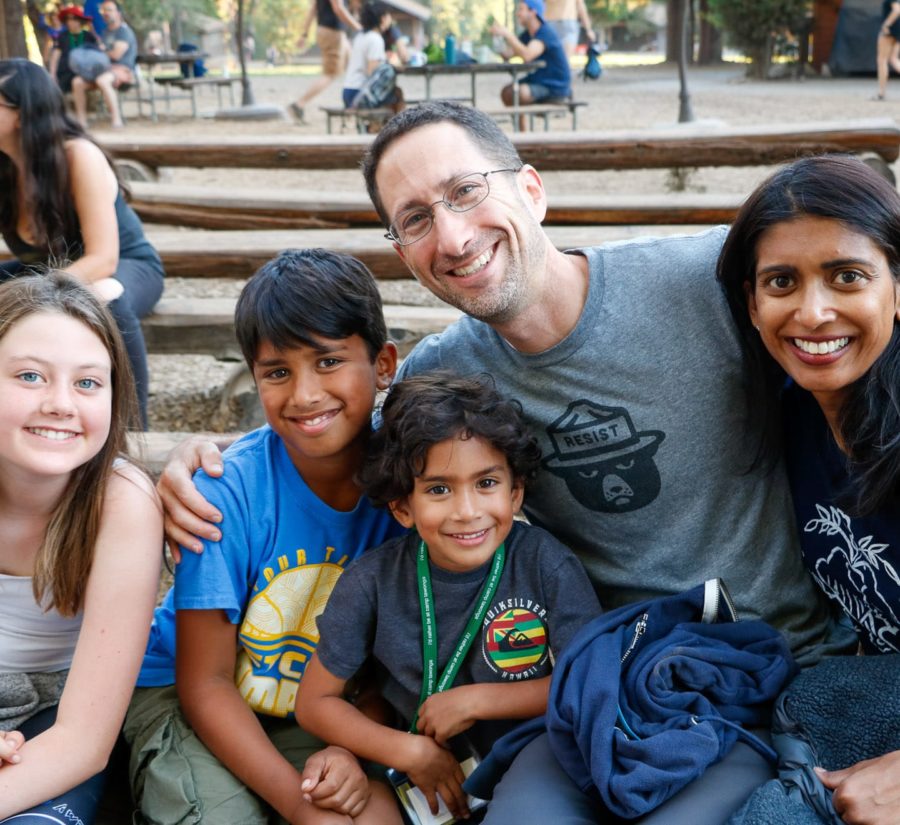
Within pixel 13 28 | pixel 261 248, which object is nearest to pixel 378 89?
pixel 13 28

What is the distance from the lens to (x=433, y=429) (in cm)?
214

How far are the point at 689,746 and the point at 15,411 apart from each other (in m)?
1.40

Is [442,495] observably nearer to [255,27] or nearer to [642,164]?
[642,164]

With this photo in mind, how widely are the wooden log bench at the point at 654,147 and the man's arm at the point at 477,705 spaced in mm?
5758

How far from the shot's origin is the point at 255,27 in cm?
4888

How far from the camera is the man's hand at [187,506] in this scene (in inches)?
85.6

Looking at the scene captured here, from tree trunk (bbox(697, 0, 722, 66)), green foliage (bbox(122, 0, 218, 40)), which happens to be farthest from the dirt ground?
green foliage (bbox(122, 0, 218, 40))

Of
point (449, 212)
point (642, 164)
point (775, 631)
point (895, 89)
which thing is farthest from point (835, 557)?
point (895, 89)

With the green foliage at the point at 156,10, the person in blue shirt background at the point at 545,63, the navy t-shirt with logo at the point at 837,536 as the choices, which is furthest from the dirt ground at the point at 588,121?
the navy t-shirt with logo at the point at 837,536

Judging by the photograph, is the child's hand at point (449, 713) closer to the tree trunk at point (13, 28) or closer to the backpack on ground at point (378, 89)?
the backpack on ground at point (378, 89)

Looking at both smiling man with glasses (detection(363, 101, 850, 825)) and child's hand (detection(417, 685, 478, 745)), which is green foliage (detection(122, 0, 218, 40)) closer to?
smiling man with glasses (detection(363, 101, 850, 825))

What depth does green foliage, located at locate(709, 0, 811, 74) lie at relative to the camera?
2198 centimetres

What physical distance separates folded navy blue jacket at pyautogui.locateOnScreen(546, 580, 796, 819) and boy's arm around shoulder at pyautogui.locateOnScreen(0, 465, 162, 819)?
2.70 ft

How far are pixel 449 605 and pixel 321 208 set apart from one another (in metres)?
4.47
